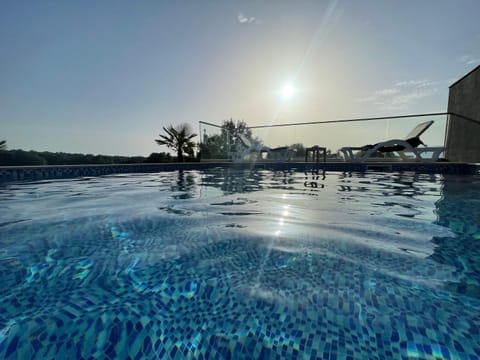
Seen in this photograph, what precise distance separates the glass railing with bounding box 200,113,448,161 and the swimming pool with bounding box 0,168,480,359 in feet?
27.5

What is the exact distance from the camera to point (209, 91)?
35.7 ft

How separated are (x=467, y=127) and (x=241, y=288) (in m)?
12.3

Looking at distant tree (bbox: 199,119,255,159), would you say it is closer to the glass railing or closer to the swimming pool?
the glass railing

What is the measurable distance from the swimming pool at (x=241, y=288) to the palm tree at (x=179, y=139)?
47.2 feet

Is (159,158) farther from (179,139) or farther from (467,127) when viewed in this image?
(467,127)

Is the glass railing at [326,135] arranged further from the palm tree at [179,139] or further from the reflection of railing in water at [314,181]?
the palm tree at [179,139]

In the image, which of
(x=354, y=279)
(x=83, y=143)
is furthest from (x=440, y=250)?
(x=83, y=143)

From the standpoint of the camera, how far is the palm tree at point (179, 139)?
16.0 m

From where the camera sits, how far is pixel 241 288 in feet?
4.00

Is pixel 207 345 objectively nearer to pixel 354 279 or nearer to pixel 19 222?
pixel 354 279

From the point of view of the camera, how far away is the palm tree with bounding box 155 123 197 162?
16.0 m

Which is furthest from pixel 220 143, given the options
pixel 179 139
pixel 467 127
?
pixel 467 127

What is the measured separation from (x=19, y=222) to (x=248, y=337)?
9.21ft

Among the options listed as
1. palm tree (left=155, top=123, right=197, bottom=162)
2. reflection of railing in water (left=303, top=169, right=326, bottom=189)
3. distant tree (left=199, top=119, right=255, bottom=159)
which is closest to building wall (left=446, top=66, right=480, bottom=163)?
reflection of railing in water (left=303, top=169, right=326, bottom=189)
